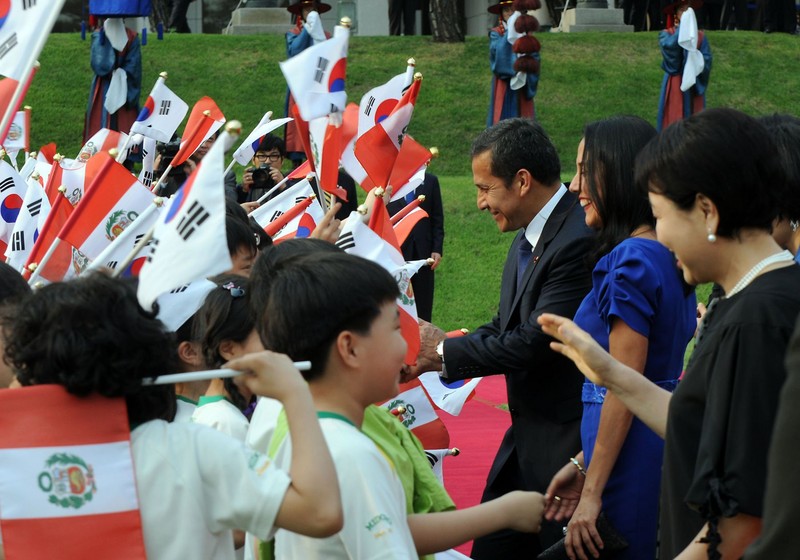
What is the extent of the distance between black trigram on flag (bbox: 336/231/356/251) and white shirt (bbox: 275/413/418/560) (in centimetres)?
91

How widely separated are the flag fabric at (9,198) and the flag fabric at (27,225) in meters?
0.45

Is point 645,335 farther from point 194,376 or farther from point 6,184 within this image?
point 6,184

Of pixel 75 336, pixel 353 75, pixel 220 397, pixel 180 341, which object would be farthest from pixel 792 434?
pixel 353 75

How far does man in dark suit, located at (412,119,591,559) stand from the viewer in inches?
124

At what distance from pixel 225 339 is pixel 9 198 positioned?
214 centimetres

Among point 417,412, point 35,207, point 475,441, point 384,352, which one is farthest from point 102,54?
point 384,352

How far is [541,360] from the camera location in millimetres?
3164

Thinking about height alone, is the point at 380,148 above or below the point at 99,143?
above

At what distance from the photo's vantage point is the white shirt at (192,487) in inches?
70.9

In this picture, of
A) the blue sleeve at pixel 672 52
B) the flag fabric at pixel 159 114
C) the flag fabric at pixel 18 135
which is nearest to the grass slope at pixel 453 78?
the blue sleeve at pixel 672 52

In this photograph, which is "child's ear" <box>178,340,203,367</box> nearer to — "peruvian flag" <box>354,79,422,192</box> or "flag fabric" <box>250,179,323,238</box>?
"peruvian flag" <box>354,79,422,192</box>

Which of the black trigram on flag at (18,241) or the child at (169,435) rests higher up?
the child at (169,435)

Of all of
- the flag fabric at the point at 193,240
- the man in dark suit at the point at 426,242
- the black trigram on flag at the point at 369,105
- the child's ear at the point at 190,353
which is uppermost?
the flag fabric at the point at 193,240

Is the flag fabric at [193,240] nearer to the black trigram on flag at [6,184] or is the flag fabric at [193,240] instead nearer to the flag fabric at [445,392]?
the flag fabric at [445,392]
